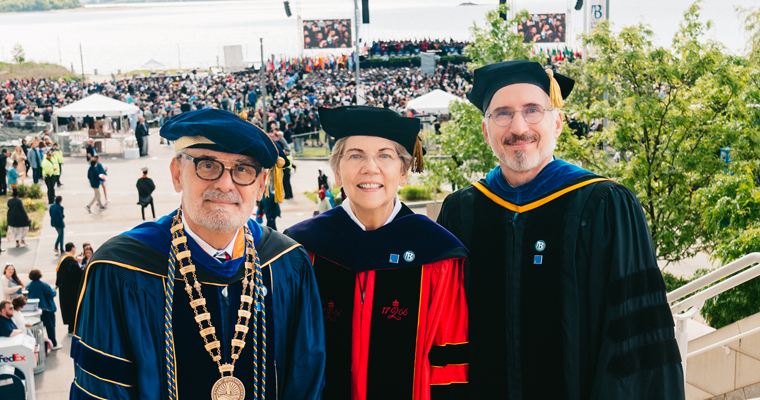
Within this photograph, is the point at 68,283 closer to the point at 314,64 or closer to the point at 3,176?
the point at 3,176

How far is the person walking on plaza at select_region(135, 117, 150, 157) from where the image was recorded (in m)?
22.7

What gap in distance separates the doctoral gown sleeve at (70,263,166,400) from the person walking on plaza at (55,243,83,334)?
7308 millimetres

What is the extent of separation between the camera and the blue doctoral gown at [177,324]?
2531mm

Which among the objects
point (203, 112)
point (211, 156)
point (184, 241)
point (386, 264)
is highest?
point (203, 112)

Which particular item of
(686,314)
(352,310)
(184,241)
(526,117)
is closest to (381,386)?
(352,310)

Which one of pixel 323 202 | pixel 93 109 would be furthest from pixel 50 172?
pixel 323 202

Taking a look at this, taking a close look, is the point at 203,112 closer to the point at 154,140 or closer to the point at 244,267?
the point at 244,267

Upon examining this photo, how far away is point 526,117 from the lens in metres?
3.26

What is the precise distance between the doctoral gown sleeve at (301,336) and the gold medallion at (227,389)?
20 cm

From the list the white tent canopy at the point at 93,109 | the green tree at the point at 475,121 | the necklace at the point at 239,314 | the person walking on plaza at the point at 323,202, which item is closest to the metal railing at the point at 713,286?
the necklace at the point at 239,314

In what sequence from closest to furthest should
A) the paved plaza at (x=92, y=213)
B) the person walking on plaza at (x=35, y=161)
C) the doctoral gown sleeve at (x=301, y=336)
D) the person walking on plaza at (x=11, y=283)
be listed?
the doctoral gown sleeve at (x=301, y=336) < the paved plaza at (x=92, y=213) < the person walking on plaza at (x=11, y=283) < the person walking on plaza at (x=35, y=161)

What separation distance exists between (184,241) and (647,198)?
710cm

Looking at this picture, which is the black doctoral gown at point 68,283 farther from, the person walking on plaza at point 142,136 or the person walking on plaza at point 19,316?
the person walking on plaza at point 142,136

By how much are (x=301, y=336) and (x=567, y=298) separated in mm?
1243
